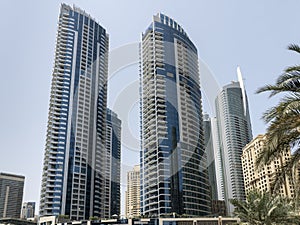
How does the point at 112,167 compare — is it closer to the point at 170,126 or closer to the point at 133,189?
the point at 170,126

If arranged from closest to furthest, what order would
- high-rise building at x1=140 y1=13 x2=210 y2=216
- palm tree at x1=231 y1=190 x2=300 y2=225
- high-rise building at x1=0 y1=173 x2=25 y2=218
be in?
palm tree at x1=231 y1=190 x2=300 y2=225 < high-rise building at x1=140 y1=13 x2=210 y2=216 < high-rise building at x1=0 y1=173 x2=25 y2=218

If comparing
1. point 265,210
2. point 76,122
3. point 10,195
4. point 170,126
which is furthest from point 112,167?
point 265,210

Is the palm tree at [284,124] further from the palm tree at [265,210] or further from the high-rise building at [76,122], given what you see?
the high-rise building at [76,122]

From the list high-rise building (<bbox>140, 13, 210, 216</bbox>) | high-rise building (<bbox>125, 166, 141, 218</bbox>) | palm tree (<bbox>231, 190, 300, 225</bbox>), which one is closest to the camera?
palm tree (<bbox>231, 190, 300, 225</bbox>)

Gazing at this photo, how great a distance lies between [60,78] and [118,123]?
2696 cm

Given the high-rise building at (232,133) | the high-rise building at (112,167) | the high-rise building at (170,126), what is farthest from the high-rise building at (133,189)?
the high-rise building at (170,126)

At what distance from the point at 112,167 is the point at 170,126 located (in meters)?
39.3

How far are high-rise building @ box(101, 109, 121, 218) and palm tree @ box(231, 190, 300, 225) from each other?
3418 inches

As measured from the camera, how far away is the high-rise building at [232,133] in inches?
5876

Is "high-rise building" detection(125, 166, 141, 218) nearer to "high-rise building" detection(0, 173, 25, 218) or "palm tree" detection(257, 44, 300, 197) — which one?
"high-rise building" detection(0, 173, 25, 218)

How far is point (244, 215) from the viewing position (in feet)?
96.6

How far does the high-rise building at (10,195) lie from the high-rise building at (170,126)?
106 metres

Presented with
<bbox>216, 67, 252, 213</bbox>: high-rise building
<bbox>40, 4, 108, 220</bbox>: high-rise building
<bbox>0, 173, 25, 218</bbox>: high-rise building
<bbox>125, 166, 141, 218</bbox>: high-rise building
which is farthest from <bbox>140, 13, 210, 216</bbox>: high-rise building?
<bbox>0, 173, 25, 218</bbox>: high-rise building

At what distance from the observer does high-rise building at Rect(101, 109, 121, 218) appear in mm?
118312
